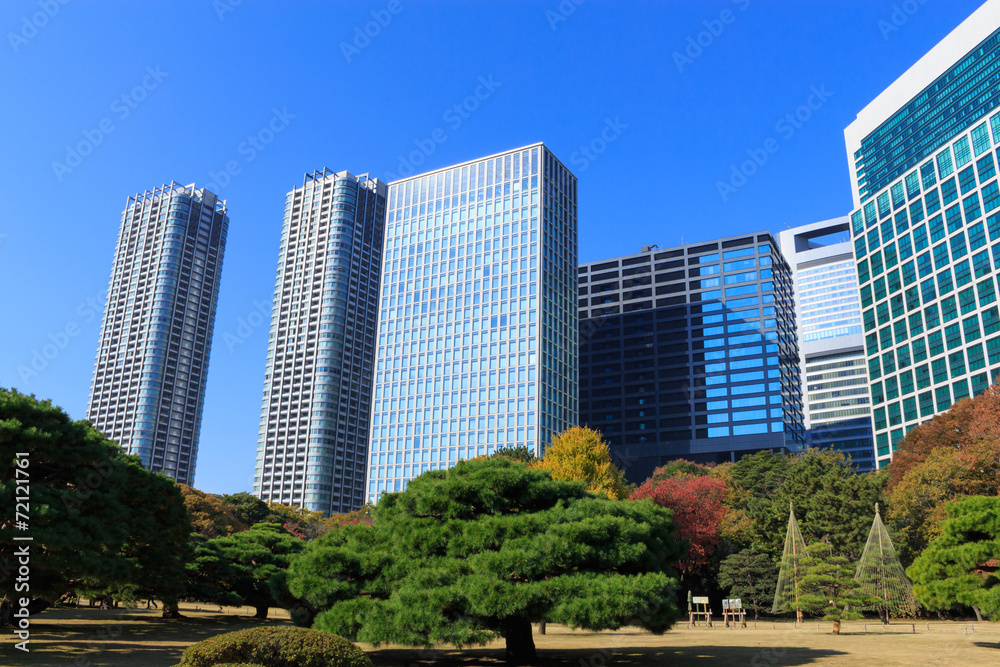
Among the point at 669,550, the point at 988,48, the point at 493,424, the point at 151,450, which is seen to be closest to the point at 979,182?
the point at 988,48

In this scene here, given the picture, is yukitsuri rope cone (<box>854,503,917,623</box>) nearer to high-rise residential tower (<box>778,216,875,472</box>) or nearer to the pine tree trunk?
the pine tree trunk

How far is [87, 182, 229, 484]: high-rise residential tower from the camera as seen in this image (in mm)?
144375

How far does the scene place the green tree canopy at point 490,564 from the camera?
15.9 metres

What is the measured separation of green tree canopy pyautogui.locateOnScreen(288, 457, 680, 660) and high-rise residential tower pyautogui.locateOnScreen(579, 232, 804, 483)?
4552 inches

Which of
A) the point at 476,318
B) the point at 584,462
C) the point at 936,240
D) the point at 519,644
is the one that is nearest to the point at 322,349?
the point at 476,318

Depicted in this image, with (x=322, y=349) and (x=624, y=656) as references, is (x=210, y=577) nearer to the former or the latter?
(x=624, y=656)

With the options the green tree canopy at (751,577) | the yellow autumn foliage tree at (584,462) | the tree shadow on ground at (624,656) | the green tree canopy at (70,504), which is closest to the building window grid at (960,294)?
the green tree canopy at (751,577)

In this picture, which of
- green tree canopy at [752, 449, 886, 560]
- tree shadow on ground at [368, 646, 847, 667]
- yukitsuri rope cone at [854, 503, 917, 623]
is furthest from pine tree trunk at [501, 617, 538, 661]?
green tree canopy at [752, 449, 886, 560]

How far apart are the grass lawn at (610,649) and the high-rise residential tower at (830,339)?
160m

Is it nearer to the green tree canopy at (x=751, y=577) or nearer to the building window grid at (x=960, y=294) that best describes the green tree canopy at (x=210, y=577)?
the green tree canopy at (x=751, y=577)

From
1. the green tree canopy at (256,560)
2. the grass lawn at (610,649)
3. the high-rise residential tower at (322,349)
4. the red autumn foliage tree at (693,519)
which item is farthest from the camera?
the high-rise residential tower at (322,349)

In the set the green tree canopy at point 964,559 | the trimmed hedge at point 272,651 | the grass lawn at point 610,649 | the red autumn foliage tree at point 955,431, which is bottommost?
the grass lawn at point 610,649

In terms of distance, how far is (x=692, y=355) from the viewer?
140 m

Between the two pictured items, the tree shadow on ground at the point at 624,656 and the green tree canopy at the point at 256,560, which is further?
the green tree canopy at the point at 256,560
